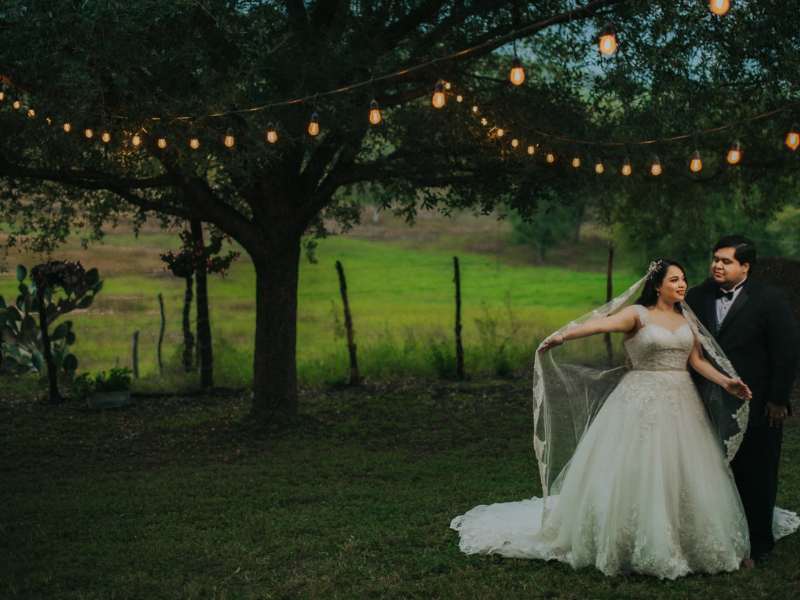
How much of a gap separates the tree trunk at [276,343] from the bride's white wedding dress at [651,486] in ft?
21.1

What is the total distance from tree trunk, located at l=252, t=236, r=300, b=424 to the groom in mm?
6760

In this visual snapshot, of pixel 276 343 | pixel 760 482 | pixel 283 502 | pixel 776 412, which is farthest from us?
pixel 276 343

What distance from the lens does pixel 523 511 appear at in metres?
7.30

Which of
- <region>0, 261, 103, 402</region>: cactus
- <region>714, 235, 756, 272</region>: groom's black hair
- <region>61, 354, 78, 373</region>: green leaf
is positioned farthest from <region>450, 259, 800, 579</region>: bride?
<region>61, 354, 78, 373</region>: green leaf

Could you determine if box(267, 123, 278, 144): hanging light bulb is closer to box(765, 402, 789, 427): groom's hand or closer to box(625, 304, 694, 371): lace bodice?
box(625, 304, 694, 371): lace bodice

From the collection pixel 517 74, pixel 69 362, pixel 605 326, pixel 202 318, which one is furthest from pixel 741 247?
pixel 69 362

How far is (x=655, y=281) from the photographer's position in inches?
243

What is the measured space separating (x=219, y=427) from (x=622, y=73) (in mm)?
6718

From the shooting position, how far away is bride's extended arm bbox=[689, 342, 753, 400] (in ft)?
19.5

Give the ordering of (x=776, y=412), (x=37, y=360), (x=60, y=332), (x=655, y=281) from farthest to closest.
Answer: (x=37, y=360) < (x=60, y=332) < (x=655, y=281) < (x=776, y=412)

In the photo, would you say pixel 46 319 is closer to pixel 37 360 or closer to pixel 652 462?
pixel 37 360

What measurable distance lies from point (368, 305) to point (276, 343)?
2222cm

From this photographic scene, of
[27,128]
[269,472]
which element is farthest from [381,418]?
[27,128]

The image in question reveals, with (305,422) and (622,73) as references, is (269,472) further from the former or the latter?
(622,73)
